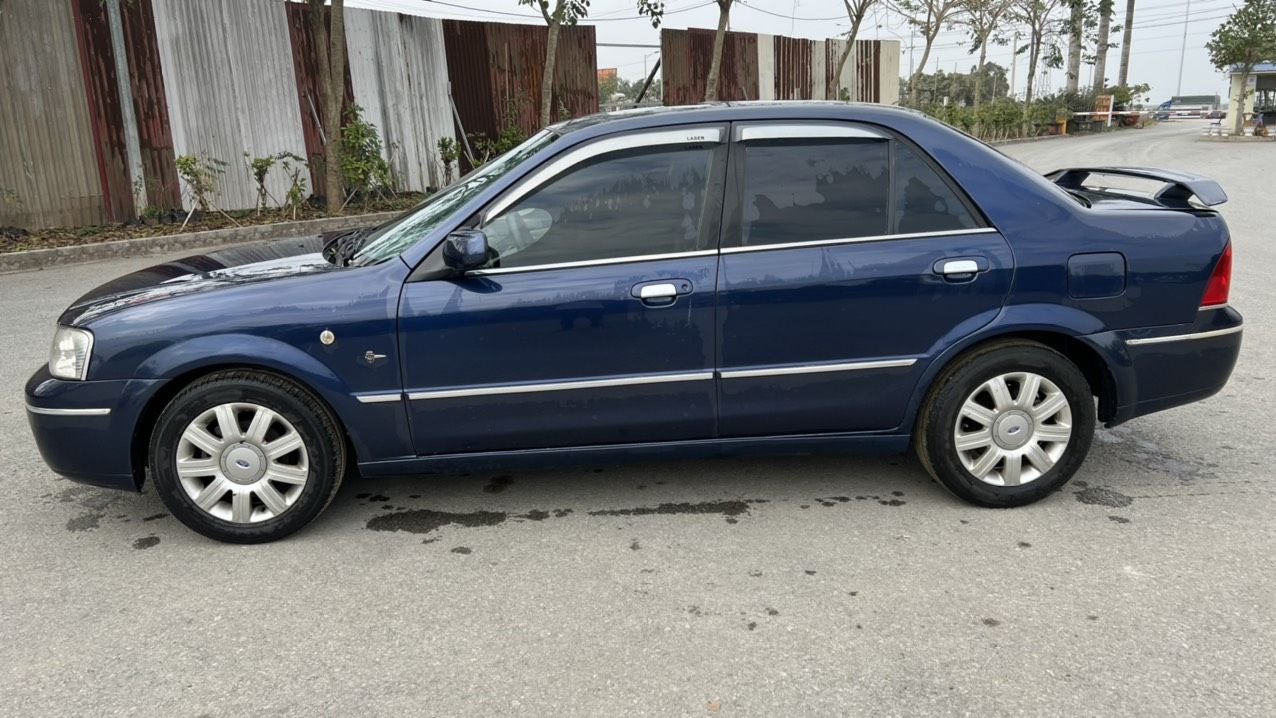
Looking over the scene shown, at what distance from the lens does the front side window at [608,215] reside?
368 cm

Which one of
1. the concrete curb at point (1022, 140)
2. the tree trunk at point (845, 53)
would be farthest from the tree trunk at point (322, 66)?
the concrete curb at point (1022, 140)

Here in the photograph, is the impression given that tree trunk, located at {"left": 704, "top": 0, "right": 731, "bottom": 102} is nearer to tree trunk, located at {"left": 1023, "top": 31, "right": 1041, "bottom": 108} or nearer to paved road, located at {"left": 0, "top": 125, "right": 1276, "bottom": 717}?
paved road, located at {"left": 0, "top": 125, "right": 1276, "bottom": 717}

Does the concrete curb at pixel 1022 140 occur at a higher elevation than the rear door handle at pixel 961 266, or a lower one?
lower

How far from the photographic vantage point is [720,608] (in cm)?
317

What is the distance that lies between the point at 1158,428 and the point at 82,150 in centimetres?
1198

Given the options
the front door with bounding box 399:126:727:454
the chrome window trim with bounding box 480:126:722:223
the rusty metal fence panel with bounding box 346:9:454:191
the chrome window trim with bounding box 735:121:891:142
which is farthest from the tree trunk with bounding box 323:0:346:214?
the chrome window trim with bounding box 735:121:891:142

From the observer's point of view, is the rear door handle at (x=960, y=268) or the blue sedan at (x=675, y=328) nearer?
the blue sedan at (x=675, y=328)

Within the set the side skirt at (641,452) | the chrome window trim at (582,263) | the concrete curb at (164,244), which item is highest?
the chrome window trim at (582,263)

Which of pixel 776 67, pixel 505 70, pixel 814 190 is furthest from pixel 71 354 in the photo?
pixel 776 67

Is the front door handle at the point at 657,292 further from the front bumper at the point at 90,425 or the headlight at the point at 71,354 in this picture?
the headlight at the point at 71,354

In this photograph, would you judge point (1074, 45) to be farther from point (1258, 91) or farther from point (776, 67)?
point (776, 67)

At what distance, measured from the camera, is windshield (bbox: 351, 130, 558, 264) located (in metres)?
3.81

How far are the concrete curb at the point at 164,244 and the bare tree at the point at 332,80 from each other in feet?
2.09

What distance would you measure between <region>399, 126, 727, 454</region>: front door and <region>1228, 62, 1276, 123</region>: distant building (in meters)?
38.5
